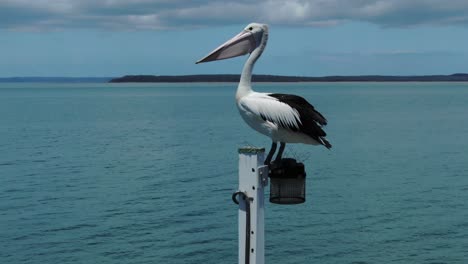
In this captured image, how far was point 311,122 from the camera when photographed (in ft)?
23.2

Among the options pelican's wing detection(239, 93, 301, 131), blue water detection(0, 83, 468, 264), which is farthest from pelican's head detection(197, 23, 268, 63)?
blue water detection(0, 83, 468, 264)

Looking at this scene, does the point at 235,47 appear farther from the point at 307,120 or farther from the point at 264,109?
the point at 307,120

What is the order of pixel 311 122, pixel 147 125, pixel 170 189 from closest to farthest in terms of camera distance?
pixel 311 122 → pixel 170 189 → pixel 147 125

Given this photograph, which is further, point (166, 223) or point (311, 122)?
point (166, 223)

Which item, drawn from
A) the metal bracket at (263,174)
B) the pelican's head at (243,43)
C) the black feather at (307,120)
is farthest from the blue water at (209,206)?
the metal bracket at (263,174)

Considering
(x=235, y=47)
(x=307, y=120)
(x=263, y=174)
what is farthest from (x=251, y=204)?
(x=235, y=47)

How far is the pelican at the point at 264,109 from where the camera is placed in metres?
6.85

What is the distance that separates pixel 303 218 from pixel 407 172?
11.6m

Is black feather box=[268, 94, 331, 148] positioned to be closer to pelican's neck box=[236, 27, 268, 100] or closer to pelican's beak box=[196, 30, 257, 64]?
pelican's neck box=[236, 27, 268, 100]

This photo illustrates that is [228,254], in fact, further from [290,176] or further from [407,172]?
[407,172]

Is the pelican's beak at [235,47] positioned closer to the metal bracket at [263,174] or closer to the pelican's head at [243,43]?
the pelican's head at [243,43]

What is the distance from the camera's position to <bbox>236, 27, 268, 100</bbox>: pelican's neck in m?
6.98

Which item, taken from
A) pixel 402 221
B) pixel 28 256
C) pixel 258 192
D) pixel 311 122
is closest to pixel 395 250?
pixel 402 221

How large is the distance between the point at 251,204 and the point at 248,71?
202 centimetres
